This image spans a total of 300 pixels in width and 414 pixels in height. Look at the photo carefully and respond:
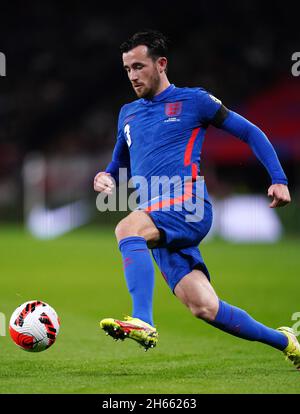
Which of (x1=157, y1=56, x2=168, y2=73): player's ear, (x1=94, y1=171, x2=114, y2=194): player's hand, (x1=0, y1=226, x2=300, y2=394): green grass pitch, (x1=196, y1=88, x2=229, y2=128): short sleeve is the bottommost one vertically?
(x1=0, y1=226, x2=300, y2=394): green grass pitch

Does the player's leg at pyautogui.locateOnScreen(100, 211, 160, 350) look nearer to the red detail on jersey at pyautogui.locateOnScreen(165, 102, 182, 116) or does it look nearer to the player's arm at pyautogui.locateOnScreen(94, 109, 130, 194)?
the player's arm at pyautogui.locateOnScreen(94, 109, 130, 194)

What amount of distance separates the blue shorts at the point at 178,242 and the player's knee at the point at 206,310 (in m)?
0.19

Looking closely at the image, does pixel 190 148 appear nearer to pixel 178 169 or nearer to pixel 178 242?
pixel 178 169

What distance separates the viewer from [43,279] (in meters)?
11.9

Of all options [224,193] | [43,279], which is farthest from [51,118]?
[43,279]

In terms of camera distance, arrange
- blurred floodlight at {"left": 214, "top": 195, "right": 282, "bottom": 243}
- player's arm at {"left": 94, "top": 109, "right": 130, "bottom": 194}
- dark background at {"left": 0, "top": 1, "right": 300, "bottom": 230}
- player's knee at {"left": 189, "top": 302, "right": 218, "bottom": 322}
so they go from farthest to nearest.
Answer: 1. dark background at {"left": 0, "top": 1, "right": 300, "bottom": 230}
2. blurred floodlight at {"left": 214, "top": 195, "right": 282, "bottom": 243}
3. player's arm at {"left": 94, "top": 109, "right": 130, "bottom": 194}
4. player's knee at {"left": 189, "top": 302, "right": 218, "bottom": 322}

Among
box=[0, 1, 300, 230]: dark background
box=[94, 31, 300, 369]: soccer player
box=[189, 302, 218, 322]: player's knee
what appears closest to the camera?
box=[94, 31, 300, 369]: soccer player

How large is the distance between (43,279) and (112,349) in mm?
5670

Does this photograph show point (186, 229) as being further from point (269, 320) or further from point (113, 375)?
point (269, 320)

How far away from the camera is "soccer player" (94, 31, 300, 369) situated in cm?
492

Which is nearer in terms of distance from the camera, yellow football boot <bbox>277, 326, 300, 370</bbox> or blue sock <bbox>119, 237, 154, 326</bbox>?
blue sock <bbox>119, 237, 154, 326</bbox>

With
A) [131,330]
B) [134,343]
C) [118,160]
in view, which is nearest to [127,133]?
[118,160]

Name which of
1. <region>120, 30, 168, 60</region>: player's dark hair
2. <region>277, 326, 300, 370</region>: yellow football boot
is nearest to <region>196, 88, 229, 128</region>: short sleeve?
<region>120, 30, 168, 60</region>: player's dark hair

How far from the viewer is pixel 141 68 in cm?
517
